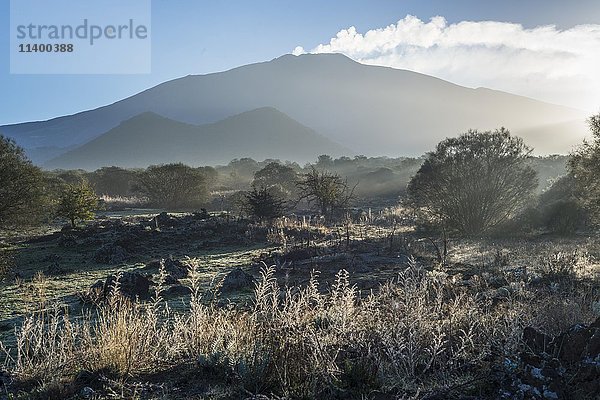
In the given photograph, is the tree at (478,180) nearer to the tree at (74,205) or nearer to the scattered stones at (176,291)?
the scattered stones at (176,291)

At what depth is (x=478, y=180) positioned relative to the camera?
70.0 feet

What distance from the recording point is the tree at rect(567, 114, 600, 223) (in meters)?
15.6

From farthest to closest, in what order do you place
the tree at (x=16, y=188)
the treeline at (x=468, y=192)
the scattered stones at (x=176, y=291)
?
the treeline at (x=468, y=192) → the tree at (x=16, y=188) → the scattered stones at (x=176, y=291)

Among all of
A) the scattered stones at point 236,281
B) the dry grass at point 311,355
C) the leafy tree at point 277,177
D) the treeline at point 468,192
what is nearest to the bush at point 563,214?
the treeline at point 468,192

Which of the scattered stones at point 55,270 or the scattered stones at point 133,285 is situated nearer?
the scattered stones at point 133,285

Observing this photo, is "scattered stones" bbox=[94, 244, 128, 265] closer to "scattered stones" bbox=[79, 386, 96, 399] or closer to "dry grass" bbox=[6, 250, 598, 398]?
"dry grass" bbox=[6, 250, 598, 398]

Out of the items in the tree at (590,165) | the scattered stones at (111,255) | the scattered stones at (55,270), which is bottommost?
the scattered stones at (55,270)

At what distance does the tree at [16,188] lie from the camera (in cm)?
1775

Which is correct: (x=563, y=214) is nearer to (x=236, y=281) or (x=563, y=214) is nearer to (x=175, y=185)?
(x=236, y=281)

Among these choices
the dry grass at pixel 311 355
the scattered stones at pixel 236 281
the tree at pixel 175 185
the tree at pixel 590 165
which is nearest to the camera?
the dry grass at pixel 311 355

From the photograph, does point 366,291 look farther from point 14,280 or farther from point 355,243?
point 14,280

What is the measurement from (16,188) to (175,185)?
19959 millimetres

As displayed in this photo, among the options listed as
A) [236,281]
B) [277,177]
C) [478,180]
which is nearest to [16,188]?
[236,281]

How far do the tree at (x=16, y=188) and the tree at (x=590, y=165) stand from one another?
2257 centimetres
